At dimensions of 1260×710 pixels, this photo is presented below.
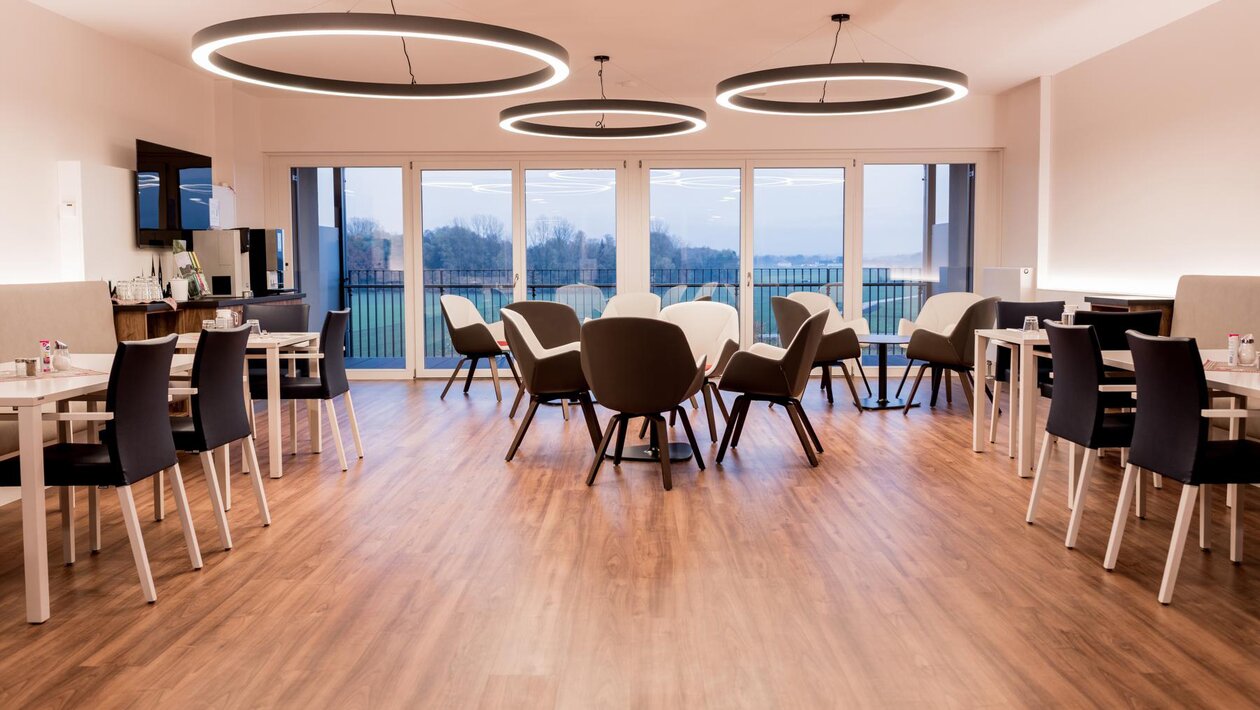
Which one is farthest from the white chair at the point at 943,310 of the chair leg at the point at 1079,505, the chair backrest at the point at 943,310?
the chair leg at the point at 1079,505

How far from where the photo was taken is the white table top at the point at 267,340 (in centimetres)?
527

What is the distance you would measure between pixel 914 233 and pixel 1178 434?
24.7ft

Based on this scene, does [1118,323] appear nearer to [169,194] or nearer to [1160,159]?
[1160,159]

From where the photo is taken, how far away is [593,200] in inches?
411

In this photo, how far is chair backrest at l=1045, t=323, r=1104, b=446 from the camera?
3752mm

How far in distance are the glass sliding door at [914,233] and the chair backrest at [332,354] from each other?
21.2ft

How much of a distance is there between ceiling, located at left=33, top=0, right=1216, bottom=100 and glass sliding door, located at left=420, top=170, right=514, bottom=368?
1.51m

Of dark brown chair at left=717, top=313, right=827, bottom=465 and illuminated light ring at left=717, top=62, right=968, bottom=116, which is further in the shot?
illuminated light ring at left=717, top=62, right=968, bottom=116

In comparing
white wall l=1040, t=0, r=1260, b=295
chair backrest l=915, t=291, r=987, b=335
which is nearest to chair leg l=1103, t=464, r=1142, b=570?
white wall l=1040, t=0, r=1260, b=295

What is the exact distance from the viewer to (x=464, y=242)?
34.2 ft

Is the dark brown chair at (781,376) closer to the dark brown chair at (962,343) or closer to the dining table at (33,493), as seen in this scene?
the dark brown chair at (962,343)

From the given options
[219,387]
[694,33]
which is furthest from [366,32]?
[694,33]

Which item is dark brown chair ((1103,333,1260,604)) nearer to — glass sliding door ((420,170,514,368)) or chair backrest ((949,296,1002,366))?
chair backrest ((949,296,1002,366))

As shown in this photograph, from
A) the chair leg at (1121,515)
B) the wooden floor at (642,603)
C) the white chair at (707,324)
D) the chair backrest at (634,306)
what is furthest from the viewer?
the chair backrest at (634,306)
